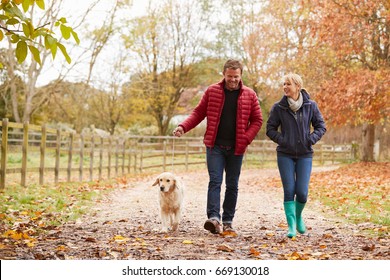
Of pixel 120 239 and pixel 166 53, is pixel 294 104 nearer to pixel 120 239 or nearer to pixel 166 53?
pixel 120 239

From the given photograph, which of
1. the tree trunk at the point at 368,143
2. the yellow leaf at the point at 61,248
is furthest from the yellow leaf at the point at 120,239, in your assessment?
the tree trunk at the point at 368,143

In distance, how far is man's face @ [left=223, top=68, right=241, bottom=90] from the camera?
5.62 m

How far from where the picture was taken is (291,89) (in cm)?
555

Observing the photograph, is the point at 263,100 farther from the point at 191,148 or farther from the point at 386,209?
the point at 386,209

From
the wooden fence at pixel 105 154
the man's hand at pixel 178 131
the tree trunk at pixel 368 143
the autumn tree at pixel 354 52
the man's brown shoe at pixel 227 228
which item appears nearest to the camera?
the man's hand at pixel 178 131

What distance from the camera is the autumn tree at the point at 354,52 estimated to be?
15.0 m

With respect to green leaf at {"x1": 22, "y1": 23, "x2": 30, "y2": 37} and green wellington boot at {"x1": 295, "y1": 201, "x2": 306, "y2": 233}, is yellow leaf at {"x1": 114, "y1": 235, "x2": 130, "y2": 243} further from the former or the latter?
green leaf at {"x1": 22, "y1": 23, "x2": 30, "y2": 37}

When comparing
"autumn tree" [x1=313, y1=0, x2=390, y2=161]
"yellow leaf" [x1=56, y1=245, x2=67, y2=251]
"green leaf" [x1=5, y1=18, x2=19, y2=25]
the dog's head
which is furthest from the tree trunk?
"green leaf" [x1=5, y1=18, x2=19, y2=25]

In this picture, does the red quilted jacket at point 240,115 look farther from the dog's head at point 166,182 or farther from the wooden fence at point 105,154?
the wooden fence at point 105,154

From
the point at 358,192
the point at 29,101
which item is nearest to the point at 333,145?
the point at 29,101

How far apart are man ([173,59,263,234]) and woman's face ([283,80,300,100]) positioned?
0.37 meters

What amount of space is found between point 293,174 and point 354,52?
39.1 feet

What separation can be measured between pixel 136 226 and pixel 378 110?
11110 mm
